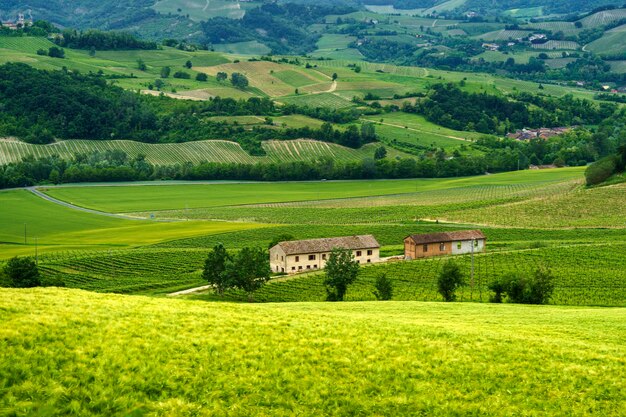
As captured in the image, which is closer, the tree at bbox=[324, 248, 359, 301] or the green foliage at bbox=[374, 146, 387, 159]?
the tree at bbox=[324, 248, 359, 301]

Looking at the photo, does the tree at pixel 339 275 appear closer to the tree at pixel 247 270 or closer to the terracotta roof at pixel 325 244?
the tree at pixel 247 270

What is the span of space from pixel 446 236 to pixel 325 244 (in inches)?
596

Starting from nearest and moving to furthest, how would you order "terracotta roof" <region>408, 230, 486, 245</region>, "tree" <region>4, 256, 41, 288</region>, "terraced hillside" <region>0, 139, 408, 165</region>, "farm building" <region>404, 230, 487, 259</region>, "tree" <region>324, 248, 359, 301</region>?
1. "tree" <region>4, 256, 41, 288</region>
2. "tree" <region>324, 248, 359, 301</region>
3. "farm building" <region>404, 230, 487, 259</region>
4. "terracotta roof" <region>408, 230, 486, 245</region>
5. "terraced hillside" <region>0, 139, 408, 165</region>

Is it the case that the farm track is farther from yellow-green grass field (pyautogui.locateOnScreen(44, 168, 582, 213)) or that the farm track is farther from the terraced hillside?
the terraced hillside

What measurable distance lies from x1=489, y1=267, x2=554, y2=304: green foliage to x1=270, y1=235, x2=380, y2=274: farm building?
2677 centimetres

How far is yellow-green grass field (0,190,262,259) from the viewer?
96.8 m

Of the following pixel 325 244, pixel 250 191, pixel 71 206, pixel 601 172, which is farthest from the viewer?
pixel 250 191

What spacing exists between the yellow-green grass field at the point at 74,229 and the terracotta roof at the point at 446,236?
27.1 meters

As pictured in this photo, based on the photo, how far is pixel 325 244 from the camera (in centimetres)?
8819

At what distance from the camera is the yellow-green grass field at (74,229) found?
318 ft

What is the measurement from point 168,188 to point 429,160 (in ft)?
183

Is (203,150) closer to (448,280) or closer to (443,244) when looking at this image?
(443,244)

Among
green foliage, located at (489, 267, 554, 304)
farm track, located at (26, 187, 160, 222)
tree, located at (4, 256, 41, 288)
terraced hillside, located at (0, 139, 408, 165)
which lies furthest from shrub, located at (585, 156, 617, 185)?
tree, located at (4, 256, 41, 288)

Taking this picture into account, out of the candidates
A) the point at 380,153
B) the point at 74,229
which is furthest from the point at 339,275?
the point at 380,153
